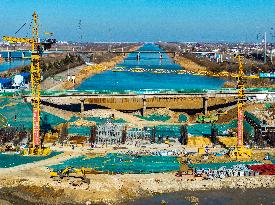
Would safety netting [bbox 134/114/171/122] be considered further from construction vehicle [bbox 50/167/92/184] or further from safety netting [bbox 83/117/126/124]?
construction vehicle [bbox 50/167/92/184]

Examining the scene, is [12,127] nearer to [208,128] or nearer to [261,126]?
[208,128]

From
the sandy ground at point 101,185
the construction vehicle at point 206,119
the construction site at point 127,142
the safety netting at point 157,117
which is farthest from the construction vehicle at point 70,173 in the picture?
the construction vehicle at point 206,119

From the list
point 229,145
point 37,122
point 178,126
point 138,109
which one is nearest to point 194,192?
point 229,145

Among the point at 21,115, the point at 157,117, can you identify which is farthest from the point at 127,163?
the point at 157,117

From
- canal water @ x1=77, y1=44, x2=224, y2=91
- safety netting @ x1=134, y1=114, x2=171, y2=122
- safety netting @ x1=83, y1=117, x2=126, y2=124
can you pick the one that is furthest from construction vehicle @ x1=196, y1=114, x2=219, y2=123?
canal water @ x1=77, y1=44, x2=224, y2=91

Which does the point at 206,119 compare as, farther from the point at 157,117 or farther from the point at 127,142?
the point at 127,142

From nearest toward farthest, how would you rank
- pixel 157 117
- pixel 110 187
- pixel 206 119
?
pixel 110 187, pixel 206 119, pixel 157 117

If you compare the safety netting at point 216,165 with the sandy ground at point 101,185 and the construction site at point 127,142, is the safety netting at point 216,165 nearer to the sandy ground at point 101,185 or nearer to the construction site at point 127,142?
the construction site at point 127,142
